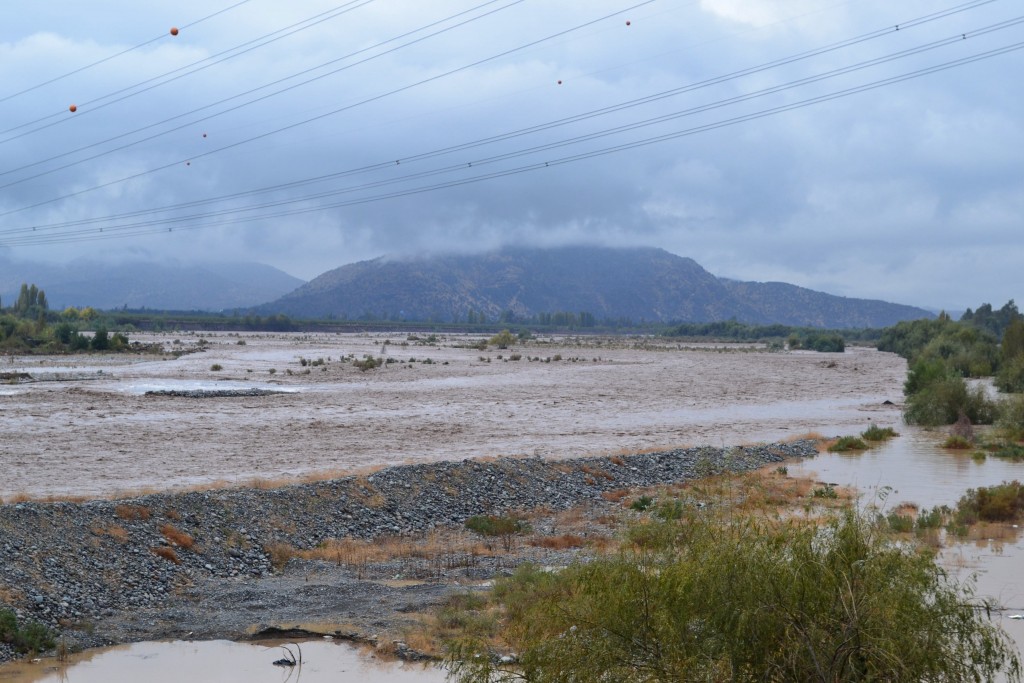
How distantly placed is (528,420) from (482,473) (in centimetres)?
2047

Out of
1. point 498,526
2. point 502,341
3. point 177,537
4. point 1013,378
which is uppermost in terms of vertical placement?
point 502,341

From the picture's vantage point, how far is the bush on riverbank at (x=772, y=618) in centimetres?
759

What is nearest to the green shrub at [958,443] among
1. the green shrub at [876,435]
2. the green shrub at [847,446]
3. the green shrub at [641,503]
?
the green shrub at [876,435]

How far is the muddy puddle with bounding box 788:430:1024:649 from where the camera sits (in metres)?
17.2

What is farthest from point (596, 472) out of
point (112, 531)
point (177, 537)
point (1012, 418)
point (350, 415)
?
point (1012, 418)

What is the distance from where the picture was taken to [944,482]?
102 ft

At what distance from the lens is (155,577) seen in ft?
53.6

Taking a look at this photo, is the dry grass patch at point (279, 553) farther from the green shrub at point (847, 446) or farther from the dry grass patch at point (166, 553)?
the green shrub at point (847, 446)

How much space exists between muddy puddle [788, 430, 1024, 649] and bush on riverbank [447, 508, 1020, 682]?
6.71m

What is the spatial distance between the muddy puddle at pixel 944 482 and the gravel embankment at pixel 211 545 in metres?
5.36

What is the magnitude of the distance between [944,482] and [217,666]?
25.0 m

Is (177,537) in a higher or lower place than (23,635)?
higher

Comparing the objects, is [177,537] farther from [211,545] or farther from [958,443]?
[958,443]

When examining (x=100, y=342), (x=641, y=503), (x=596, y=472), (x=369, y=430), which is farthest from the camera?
(x=100, y=342)
